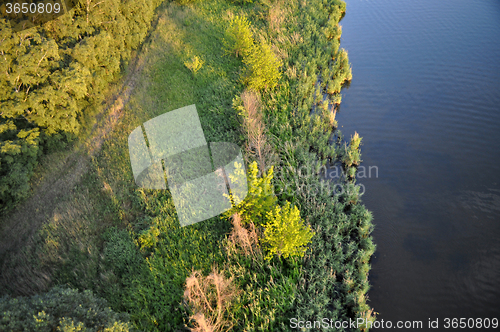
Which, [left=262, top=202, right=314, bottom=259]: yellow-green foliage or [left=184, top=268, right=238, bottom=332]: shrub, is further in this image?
[left=262, top=202, right=314, bottom=259]: yellow-green foliage

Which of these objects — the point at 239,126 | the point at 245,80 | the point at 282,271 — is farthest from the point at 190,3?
the point at 282,271

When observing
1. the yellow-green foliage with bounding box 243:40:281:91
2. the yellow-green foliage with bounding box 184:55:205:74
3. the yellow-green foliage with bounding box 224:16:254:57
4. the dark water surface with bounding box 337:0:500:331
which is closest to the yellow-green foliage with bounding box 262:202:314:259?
the dark water surface with bounding box 337:0:500:331

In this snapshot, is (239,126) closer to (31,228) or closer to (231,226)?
(231,226)

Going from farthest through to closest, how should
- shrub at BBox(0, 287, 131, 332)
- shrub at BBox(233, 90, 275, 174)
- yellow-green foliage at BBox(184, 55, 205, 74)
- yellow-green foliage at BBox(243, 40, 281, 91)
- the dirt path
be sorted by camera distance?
yellow-green foliage at BBox(184, 55, 205, 74) → yellow-green foliage at BBox(243, 40, 281, 91) → shrub at BBox(233, 90, 275, 174) → the dirt path → shrub at BBox(0, 287, 131, 332)

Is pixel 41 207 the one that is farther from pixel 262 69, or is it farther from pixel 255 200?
pixel 262 69

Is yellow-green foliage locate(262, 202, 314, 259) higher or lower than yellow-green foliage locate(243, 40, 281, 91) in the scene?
lower

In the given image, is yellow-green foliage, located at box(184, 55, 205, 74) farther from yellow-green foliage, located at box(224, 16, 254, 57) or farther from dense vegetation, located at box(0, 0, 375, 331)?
yellow-green foliage, located at box(224, 16, 254, 57)

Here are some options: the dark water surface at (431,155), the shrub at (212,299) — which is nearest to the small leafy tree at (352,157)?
the dark water surface at (431,155)
